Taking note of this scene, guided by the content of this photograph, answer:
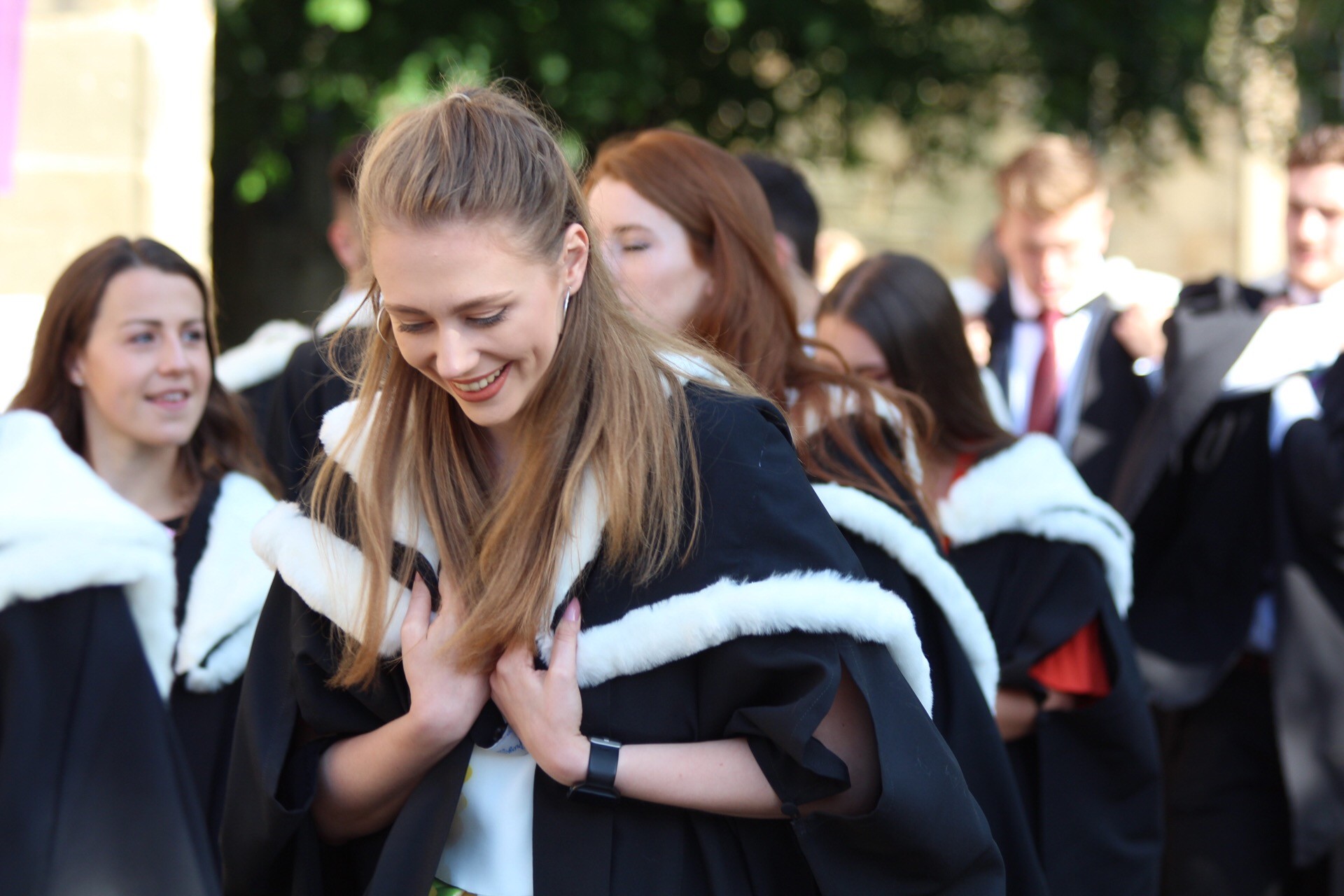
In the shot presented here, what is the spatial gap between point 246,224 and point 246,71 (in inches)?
45.4

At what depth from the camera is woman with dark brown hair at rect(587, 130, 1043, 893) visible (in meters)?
2.64

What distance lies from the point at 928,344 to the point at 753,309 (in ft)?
1.81

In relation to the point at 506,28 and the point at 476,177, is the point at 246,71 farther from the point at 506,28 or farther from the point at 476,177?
the point at 476,177

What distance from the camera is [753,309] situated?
2.80 metres

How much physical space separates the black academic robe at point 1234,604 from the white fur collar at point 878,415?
1556 millimetres

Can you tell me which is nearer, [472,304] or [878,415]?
[472,304]

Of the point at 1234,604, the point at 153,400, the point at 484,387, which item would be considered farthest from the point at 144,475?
the point at 1234,604

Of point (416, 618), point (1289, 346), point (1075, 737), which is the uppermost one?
point (1289, 346)

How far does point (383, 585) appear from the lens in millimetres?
1925

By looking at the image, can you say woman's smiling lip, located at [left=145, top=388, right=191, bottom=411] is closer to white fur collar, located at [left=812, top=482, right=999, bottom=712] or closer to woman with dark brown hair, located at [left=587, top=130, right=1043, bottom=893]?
woman with dark brown hair, located at [left=587, top=130, right=1043, bottom=893]

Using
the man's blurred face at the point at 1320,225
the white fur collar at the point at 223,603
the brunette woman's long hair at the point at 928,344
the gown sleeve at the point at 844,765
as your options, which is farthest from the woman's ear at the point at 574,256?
the man's blurred face at the point at 1320,225

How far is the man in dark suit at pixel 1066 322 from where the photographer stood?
438cm

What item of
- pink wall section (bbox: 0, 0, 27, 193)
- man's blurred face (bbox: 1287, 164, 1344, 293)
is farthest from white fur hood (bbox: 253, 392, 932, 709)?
man's blurred face (bbox: 1287, 164, 1344, 293)

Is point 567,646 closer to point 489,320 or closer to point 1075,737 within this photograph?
point 489,320
